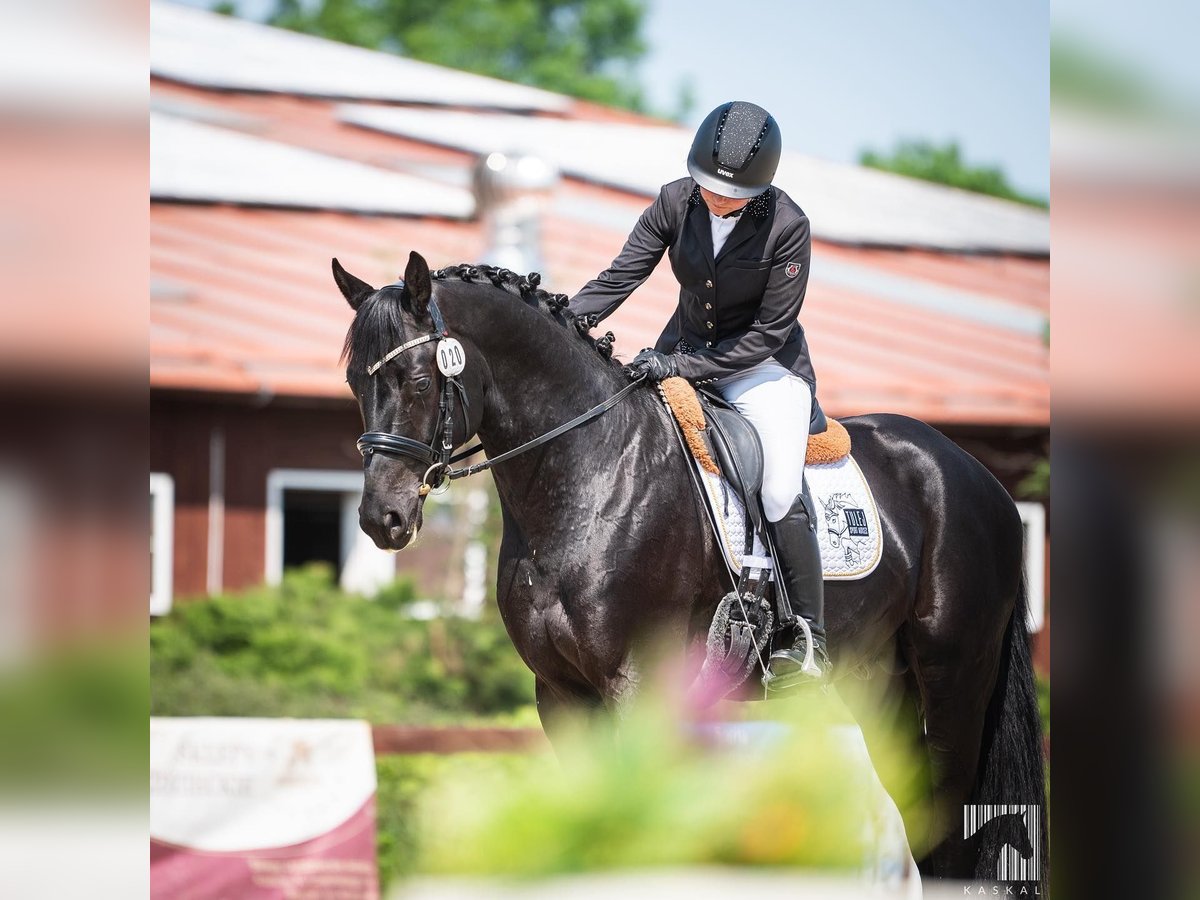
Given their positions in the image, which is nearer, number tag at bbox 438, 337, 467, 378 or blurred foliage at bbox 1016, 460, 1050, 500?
number tag at bbox 438, 337, 467, 378

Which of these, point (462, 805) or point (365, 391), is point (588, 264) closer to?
point (365, 391)

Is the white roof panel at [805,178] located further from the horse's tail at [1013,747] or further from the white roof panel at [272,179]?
the horse's tail at [1013,747]

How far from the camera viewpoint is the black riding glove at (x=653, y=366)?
3.84 metres

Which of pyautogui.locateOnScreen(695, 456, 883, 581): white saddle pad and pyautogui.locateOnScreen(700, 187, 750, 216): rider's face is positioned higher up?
pyautogui.locateOnScreen(700, 187, 750, 216): rider's face

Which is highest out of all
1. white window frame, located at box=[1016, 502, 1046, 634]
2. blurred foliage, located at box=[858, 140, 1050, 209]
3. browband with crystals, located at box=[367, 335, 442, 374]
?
blurred foliage, located at box=[858, 140, 1050, 209]

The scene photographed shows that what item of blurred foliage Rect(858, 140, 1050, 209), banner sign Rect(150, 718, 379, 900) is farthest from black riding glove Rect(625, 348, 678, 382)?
blurred foliage Rect(858, 140, 1050, 209)

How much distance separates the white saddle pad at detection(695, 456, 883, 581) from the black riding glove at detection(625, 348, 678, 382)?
0.98ft

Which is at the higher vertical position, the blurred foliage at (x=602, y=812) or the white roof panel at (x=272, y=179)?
the white roof panel at (x=272, y=179)

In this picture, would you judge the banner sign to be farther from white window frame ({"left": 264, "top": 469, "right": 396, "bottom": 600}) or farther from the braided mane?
white window frame ({"left": 264, "top": 469, "right": 396, "bottom": 600})

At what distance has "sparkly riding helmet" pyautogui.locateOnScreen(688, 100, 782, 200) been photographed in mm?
3510

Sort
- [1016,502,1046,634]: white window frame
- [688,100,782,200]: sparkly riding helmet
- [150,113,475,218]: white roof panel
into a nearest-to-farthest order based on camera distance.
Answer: [688,100,782,200]: sparkly riding helmet
[1016,502,1046,634]: white window frame
[150,113,475,218]: white roof panel

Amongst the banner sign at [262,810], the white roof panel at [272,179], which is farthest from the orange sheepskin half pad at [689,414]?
the white roof panel at [272,179]
